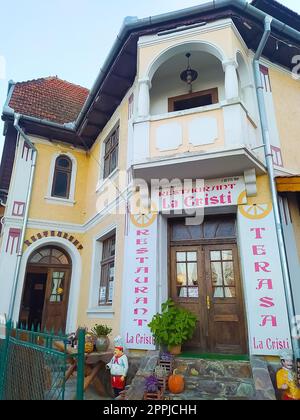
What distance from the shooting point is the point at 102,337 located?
6180 mm

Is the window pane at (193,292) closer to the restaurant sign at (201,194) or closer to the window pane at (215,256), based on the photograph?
the window pane at (215,256)

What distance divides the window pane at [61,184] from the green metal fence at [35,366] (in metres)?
5.90

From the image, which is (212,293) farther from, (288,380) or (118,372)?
(118,372)

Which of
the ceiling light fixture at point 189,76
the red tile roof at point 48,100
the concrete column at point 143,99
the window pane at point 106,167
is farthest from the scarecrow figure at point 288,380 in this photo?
the red tile roof at point 48,100

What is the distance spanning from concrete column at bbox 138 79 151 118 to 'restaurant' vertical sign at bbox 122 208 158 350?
7.28ft

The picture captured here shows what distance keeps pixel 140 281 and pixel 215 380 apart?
2205 mm

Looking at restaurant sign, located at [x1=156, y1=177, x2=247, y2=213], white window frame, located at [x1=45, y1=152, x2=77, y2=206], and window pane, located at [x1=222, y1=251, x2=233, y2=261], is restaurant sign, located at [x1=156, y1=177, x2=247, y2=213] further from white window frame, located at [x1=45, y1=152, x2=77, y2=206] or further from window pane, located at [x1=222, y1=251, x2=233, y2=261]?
white window frame, located at [x1=45, y1=152, x2=77, y2=206]

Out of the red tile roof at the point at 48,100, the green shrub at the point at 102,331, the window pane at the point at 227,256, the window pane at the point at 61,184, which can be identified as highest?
the red tile roof at the point at 48,100

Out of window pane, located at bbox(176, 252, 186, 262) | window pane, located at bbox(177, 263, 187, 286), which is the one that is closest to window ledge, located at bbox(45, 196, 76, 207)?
window pane, located at bbox(176, 252, 186, 262)

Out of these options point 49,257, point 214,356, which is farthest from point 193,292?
point 49,257

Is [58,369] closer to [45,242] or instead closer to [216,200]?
[216,200]

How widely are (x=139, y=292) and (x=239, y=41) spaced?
5.84 metres

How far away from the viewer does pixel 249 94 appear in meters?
6.58

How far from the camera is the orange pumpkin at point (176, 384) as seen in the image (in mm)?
4504
